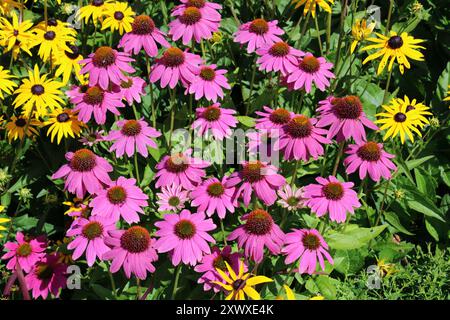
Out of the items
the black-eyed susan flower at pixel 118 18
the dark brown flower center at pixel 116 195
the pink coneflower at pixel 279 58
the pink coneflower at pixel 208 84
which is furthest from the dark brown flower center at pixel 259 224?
the black-eyed susan flower at pixel 118 18

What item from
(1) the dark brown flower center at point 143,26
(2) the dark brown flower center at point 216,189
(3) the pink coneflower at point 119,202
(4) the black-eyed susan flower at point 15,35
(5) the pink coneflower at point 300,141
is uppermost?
(4) the black-eyed susan flower at point 15,35

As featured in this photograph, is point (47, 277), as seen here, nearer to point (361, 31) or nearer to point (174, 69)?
point (174, 69)

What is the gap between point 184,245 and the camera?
1.85 meters

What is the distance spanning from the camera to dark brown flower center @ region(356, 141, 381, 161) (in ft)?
6.86

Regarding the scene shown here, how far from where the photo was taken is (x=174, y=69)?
7.21 ft

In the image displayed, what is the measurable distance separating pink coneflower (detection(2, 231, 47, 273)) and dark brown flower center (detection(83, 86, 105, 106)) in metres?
0.58

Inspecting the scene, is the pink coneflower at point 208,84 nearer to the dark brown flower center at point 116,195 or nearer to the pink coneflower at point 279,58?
the pink coneflower at point 279,58

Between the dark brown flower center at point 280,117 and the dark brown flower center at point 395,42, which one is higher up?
the dark brown flower center at point 395,42

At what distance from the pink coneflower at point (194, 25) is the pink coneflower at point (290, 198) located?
2.32 ft

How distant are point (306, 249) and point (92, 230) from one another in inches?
28.6

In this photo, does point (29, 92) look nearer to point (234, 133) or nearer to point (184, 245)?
point (234, 133)

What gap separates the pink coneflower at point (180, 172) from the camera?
2.08 meters

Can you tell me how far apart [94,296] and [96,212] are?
444mm

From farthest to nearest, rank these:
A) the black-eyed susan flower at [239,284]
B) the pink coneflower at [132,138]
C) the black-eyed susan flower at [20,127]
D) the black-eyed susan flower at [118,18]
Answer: the black-eyed susan flower at [118,18] < the black-eyed susan flower at [20,127] < the pink coneflower at [132,138] < the black-eyed susan flower at [239,284]
